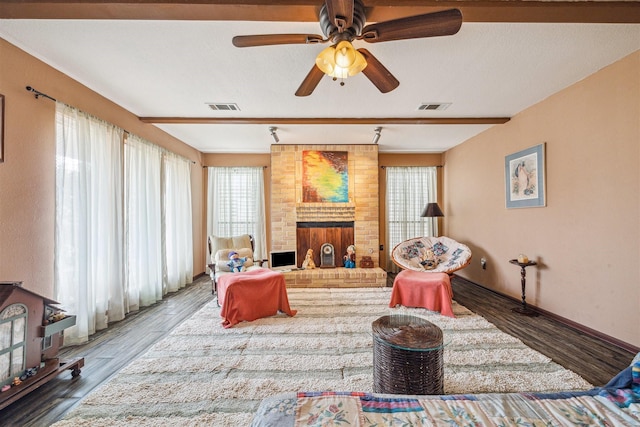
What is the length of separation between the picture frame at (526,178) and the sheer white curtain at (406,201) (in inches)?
78.1

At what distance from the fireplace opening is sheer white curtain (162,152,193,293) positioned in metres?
2.09

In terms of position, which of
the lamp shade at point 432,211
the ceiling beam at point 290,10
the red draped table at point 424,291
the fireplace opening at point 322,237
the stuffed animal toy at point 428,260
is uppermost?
the ceiling beam at point 290,10

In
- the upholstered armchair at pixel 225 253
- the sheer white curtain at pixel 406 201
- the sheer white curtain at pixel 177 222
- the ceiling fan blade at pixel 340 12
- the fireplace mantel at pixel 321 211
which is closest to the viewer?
the ceiling fan blade at pixel 340 12

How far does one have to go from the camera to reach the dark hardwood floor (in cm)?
181

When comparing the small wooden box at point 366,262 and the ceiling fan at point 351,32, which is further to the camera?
the small wooden box at point 366,262

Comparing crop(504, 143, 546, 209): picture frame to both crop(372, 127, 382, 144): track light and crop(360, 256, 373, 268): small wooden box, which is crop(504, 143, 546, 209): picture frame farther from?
crop(360, 256, 373, 268): small wooden box

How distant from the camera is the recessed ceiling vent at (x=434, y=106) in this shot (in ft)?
11.3

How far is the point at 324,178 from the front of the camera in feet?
17.6

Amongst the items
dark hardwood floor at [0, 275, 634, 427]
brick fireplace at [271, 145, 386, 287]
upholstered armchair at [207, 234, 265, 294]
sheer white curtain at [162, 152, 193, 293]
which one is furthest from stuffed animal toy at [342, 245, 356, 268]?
sheer white curtain at [162, 152, 193, 293]

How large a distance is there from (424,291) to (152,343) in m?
3.16

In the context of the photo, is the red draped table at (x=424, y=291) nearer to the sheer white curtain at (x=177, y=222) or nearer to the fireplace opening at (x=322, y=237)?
the fireplace opening at (x=322, y=237)

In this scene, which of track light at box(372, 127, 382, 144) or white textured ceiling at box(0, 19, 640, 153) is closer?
white textured ceiling at box(0, 19, 640, 153)

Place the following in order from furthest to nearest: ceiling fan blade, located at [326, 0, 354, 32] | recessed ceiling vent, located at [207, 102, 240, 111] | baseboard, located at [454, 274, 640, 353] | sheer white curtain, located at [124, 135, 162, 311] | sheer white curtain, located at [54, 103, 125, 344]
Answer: sheer white curtain, located at [124, 135, 162, 311] < recessed ceiling vent, located at [207, 102, 240, 111] < sheer white curtain, located at [54, 103, 125, 344] < baseboard, located at [454, 274, 640, 353] < ceiling fan blade, located at [326, 0, 354, 32]

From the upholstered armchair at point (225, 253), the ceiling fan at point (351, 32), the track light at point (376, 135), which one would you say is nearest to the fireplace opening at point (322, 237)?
the upholstered armchair at point (225, 253)
